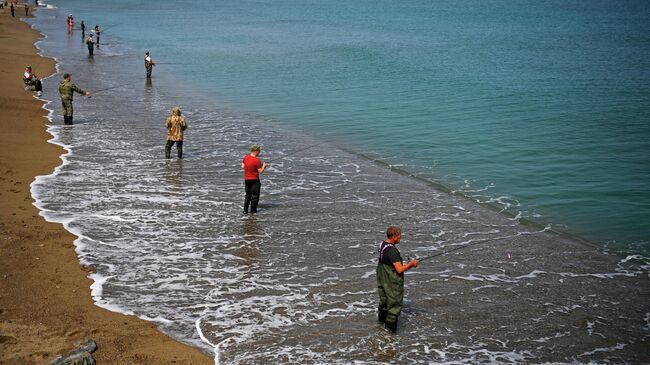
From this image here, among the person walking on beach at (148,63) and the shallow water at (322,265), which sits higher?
the person walking on beach at (148,63)

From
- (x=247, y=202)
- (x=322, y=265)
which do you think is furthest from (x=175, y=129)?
(x=322, y=265)

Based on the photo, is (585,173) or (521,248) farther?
(585,173)

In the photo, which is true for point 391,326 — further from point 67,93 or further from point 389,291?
point 67,93

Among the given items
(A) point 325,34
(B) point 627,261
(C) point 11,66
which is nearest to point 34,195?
(B) point 627,261

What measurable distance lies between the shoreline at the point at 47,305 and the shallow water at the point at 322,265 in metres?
0.31

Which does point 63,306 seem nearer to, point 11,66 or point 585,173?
point 585,173

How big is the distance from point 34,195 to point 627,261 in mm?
13110

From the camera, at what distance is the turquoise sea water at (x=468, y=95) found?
21.3 meters

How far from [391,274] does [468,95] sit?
28943 mm

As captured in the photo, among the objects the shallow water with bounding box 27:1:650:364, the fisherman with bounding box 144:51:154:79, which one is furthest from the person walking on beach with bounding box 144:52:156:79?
the shallow water with bounding box 27:1:650:364

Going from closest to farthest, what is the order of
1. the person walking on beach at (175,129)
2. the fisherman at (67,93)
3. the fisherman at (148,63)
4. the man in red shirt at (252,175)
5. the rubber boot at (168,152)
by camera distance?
1. the man in red shirt at (252,175)
2. the person walking on beach at (175,129)
3. the rubber boot at (168,152)
4. the fisherman at (67,93)
5. the fisherman at (148,63)

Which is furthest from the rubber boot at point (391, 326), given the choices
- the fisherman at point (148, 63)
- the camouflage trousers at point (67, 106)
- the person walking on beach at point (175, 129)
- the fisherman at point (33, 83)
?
the fisherman at point (148, 63)

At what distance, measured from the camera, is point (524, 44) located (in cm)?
6375

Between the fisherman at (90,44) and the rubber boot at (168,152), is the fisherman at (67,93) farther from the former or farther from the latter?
the fisherman at (90,44)
